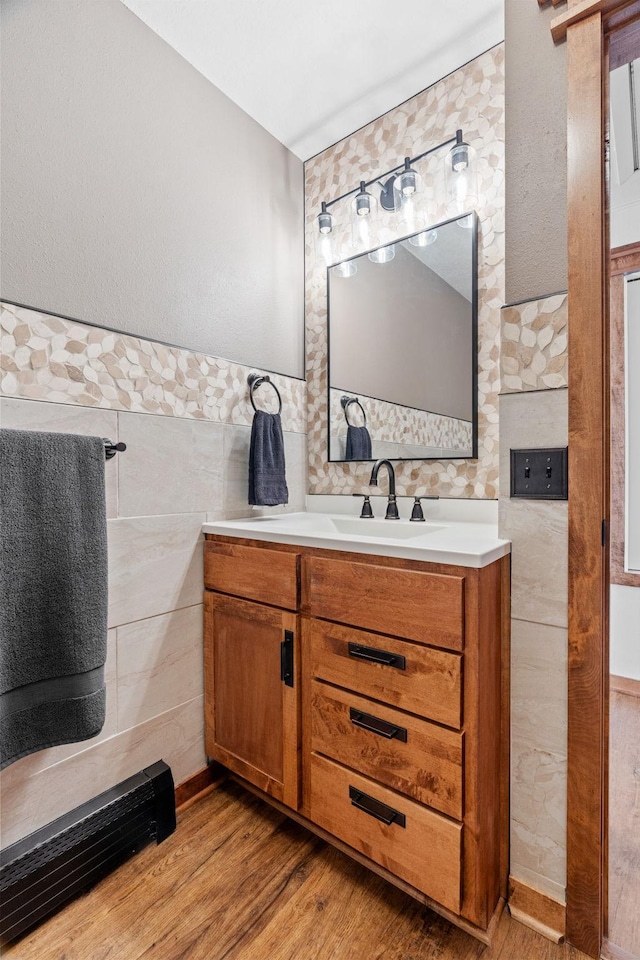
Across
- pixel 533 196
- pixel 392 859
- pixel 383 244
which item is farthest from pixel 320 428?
pixel 392 859

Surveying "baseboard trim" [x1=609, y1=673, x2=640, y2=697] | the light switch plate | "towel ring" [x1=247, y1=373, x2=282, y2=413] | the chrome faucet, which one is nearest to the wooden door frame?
the light switch plate

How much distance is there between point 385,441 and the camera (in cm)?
183

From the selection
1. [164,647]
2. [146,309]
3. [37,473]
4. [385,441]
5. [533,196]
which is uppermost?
[533,196]

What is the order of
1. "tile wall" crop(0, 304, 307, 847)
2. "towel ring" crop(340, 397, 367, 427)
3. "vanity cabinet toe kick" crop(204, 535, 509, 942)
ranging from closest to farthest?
"vanity cabinet toe kick" crop(204, 535, 509, 942)
"tile wall" crop(0, 304, 307, 847)
"towel ring" crop(340, 397, 367, 427)

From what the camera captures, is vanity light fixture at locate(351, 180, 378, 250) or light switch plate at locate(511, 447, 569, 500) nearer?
light switch plate at locate(511, 447, 569, 500)

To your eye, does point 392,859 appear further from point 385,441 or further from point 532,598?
point 385,441

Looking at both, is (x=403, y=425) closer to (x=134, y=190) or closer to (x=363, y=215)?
(x=363, y=215)

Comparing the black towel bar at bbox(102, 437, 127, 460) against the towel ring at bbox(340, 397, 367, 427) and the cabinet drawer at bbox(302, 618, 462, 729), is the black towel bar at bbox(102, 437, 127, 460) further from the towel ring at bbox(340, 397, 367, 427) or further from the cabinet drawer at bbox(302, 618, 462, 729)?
the towel ring at bbox(340, 397, 367, 427)

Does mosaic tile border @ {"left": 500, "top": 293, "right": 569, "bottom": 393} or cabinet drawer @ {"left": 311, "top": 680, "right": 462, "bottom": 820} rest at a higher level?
mosaic tile border @ {"left": 500, "top": 293, "right": 569, "bottom": 393}

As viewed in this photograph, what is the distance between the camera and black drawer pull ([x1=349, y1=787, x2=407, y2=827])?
1.09m

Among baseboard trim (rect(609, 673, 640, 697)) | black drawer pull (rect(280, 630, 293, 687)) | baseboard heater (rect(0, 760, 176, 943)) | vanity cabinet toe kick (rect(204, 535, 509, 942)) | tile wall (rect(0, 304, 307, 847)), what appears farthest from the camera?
baseboard trim (rect(609, 673, 640, 697))

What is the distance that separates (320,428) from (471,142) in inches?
45.9

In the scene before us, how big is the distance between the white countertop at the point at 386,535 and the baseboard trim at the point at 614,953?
0.91 m

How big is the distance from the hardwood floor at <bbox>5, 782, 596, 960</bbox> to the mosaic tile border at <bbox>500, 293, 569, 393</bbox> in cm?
132
